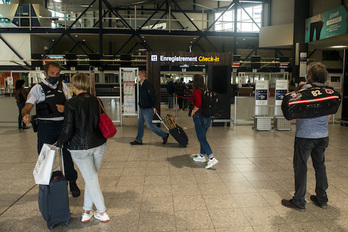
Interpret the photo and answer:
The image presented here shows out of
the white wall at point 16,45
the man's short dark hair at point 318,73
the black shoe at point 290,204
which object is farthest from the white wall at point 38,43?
the black shoe at point 290,204

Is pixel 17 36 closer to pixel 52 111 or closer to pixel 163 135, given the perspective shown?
pixel 163 135

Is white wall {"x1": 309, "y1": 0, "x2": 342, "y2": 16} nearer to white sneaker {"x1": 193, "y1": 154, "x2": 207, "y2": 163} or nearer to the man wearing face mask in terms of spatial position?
white sneaker {"x1": 193, "y1": 154, "x2": 207, "y2": 163}

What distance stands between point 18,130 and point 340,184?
948 cm

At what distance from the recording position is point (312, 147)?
10.9ft

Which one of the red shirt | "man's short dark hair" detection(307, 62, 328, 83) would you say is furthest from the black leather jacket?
"man's short dark hair" detection(307, 62, 328, 83)

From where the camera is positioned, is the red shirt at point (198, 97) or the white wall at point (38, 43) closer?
the red shirt at point (198, 97)

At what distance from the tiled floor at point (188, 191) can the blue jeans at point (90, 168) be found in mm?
264

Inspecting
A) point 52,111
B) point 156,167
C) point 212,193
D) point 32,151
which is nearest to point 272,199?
point 212,193

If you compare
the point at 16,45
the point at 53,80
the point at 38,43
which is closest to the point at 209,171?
the point at 53,80

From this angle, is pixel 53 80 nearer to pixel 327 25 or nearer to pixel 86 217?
pixel 86 217

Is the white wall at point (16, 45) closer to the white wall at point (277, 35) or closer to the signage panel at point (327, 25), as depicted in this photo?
the white wall at point (277, 35)

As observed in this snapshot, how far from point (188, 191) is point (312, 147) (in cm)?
177

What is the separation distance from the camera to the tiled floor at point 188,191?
10.2 ft

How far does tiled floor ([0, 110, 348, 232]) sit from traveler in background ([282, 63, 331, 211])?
0.54ft
